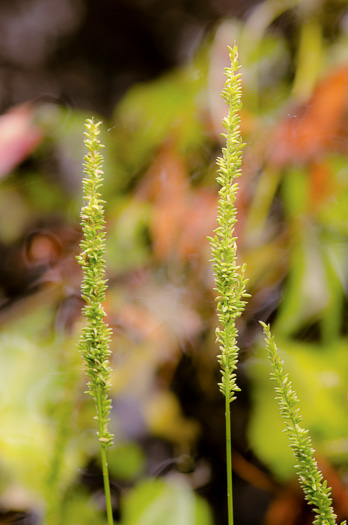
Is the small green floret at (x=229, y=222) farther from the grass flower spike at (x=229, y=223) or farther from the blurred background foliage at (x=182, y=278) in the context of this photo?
the blurred background foliage at (x=182, y=278)

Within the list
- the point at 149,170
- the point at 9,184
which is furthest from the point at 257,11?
the point at 9,184

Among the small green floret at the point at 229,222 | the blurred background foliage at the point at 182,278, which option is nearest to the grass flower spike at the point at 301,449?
the small green floret at the point at 229,222

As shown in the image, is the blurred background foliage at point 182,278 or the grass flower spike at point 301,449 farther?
the blurred background foliage at point 182,278

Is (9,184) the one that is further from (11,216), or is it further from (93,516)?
(93,516)

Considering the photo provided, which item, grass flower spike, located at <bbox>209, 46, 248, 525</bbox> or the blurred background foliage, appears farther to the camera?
the blurred background foliage

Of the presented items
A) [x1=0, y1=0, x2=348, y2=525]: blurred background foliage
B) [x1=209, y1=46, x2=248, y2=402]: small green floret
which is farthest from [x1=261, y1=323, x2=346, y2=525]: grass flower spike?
[x1=0, y1=0, x2=348, y2=525]: blurred background foliage

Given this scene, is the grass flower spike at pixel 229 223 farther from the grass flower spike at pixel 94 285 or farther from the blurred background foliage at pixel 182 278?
the blurred background foliage at pixel 182 278

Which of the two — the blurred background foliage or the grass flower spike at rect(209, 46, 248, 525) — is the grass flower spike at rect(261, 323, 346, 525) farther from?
the blurred background foliage

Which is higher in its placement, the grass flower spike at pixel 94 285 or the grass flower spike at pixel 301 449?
the grass flower spike at pixel 94 285

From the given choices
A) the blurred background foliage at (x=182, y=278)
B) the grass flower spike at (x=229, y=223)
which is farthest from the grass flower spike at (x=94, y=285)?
the blurred background foliage at (x=182, y=278)
